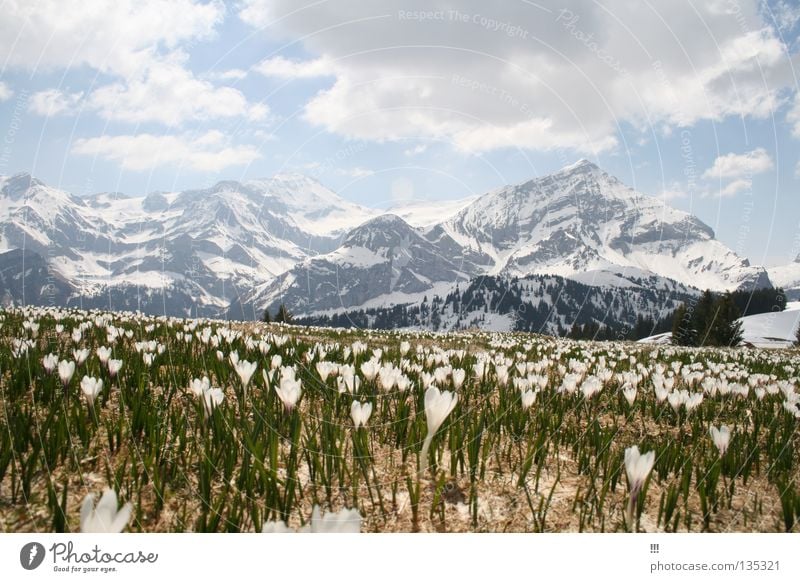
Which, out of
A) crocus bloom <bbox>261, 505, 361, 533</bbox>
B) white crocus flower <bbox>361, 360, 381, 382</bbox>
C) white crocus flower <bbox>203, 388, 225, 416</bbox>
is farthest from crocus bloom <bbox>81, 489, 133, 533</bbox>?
white crocus flower <bbox>361, 360, 381, 382</bbox>

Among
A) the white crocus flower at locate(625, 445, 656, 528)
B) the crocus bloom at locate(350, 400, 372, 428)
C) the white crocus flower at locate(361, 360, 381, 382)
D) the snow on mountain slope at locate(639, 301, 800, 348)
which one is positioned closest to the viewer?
the white crocus flower at locate(625, 445, 656, 528)

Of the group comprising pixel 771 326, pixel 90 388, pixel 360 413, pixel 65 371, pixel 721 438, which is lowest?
pixel 721 438

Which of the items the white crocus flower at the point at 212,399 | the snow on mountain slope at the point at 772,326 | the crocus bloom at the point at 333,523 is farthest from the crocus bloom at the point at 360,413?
the snow on mountain slope at the point at 772,326

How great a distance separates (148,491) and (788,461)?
499 centimetres

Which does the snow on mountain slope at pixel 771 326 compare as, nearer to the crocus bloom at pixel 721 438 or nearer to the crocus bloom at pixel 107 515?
the crocus bloom at pixel 721 438

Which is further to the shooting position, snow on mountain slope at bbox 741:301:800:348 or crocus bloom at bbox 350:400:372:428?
snow on mountain slope at bbox 741:301:800:348

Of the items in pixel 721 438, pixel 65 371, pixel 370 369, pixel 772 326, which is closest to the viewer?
pixel 721 438

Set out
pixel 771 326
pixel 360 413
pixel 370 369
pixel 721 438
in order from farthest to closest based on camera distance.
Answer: pixel 771 326, pixel 370 369, pixel 721 438, pixel 360 413

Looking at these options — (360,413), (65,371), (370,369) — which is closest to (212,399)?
(360,413)

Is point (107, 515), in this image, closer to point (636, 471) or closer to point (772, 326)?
point (636, 471)

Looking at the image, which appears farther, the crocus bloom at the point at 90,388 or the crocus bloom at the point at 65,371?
the crocus bloom at the point at 65,371

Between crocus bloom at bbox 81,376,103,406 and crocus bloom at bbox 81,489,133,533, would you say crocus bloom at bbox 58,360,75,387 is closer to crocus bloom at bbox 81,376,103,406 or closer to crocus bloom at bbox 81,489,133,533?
crocus bloom at bbox 81,376,103,406
